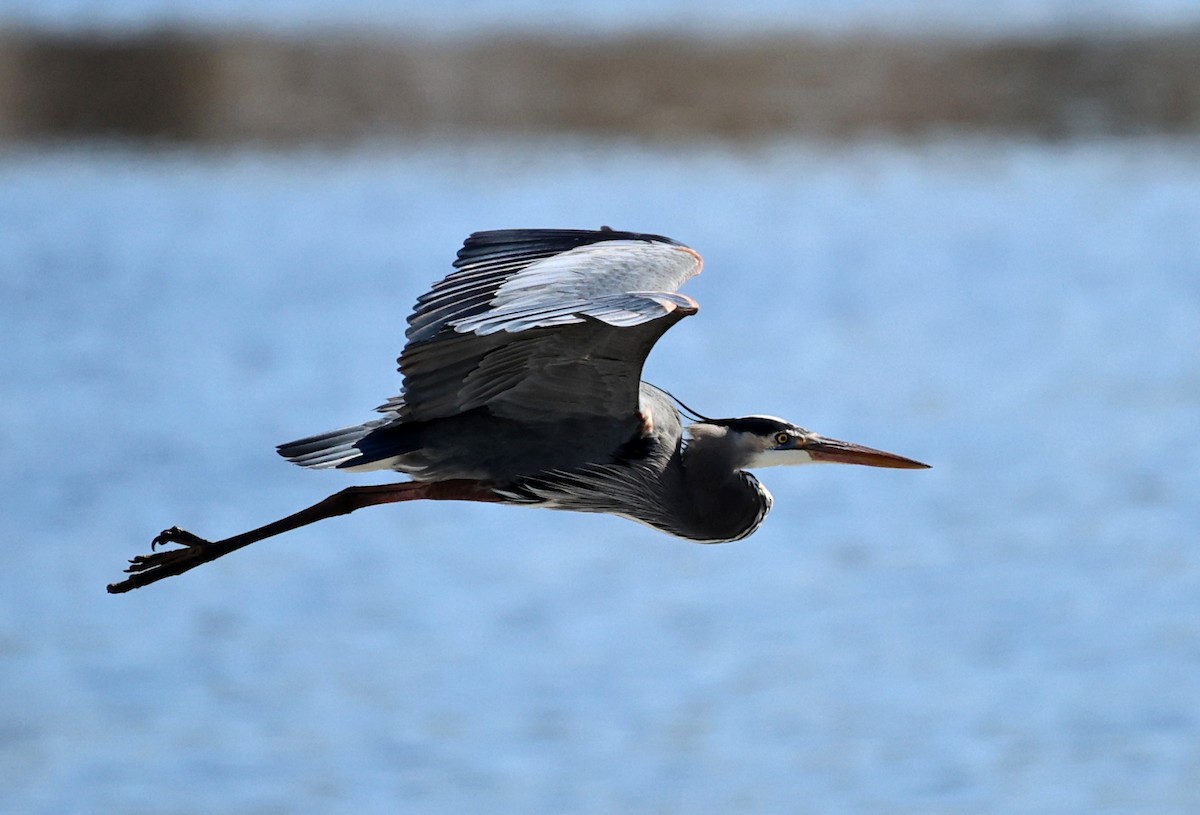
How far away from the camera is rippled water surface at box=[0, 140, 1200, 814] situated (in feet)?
30.5

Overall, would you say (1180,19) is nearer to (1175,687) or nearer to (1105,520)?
(1105,520)

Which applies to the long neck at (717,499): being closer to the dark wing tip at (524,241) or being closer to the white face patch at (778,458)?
the white face patch at (778,458)

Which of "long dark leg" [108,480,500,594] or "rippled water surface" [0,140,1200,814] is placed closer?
"long dark leg" [108,480,500,594]

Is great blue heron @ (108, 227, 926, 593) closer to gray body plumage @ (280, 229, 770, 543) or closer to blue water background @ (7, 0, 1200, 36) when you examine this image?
gray body plumage @ (280, 229, 770, 543)

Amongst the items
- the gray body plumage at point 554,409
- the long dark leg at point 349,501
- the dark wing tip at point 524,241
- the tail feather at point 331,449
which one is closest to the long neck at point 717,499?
the gray body plumage at point 554,409

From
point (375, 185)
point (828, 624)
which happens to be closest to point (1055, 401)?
point (828, 624)

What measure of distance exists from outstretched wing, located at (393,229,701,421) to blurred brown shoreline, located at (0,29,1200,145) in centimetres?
1656

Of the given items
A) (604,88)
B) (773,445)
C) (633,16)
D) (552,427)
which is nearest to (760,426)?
(773,445)

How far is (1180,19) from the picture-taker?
2698 cm

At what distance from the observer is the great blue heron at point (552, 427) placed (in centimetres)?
444

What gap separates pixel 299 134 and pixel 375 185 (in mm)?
2606

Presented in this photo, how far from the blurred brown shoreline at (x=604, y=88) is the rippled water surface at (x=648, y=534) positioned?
2.41 meters

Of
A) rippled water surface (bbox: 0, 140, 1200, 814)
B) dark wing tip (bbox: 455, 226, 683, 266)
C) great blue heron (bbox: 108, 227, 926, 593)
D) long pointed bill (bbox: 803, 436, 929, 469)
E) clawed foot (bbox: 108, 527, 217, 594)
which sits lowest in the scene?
clawed foot (bbox: 108, 527, 217, 594)

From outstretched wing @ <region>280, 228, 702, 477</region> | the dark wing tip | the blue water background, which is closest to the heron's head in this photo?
outstretched wing @ <region>280, 228, 702, 477</region>
